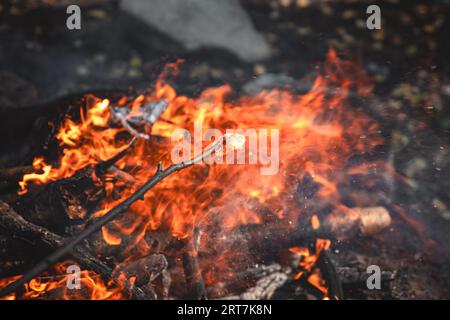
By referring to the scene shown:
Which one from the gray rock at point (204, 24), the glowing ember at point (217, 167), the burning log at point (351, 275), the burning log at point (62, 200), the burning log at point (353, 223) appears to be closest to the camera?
the burning log at point (62, 200)

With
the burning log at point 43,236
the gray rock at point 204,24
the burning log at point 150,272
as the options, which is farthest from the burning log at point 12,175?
the gray rock at point 204,24

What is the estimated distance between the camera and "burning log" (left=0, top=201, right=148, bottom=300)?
3.26m

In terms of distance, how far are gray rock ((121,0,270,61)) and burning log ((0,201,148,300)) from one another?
4048mm

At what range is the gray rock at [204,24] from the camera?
6164mm

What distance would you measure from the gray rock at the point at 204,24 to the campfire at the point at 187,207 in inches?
80.9

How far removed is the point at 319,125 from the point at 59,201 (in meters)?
3.37

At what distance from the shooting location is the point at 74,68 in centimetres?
563

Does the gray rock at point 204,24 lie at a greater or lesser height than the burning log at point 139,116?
greater

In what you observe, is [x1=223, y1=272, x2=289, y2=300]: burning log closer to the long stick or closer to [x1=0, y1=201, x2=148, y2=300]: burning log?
[x1=0, y1=201, x2=148, y2=300]: burning log

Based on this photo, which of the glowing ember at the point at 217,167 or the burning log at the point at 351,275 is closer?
the glowing ember at the point at 217,167

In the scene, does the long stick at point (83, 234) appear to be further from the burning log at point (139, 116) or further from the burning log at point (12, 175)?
the burning log at point (12, 175)

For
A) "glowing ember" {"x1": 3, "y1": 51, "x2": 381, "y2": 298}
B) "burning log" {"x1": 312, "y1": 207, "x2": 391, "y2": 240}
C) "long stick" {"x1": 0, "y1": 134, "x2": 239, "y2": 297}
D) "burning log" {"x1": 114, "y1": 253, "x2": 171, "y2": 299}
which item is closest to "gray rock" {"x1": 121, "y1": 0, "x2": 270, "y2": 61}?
"glowing ember" {"x1": 3, "y1": 51, "x2": 381, "y2": 298}
